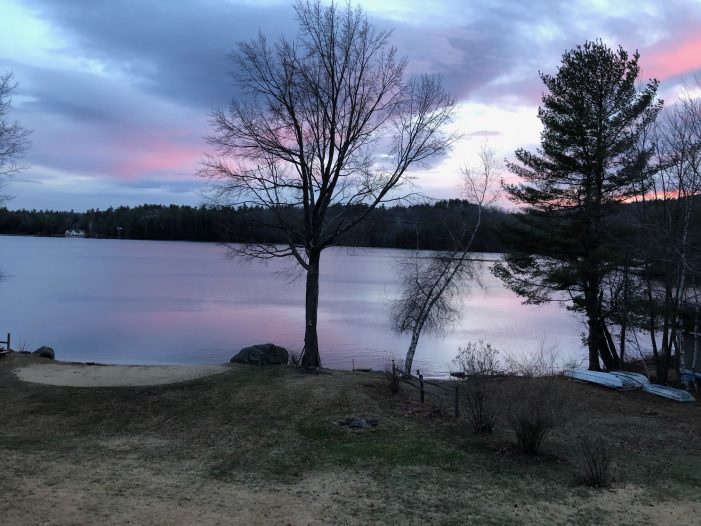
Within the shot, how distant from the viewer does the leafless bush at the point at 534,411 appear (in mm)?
8688

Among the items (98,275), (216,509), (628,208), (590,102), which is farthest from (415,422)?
(98,275)

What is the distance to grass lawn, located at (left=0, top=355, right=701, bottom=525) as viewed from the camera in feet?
21.9

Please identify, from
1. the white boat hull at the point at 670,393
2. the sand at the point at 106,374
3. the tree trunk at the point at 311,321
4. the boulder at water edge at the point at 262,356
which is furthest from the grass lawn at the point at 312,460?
the boulder at water edge at the point at 262,356

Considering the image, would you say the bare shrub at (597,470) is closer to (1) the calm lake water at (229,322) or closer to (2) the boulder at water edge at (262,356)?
(2) the boulder at water edge at (262,356)

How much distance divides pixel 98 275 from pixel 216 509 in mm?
69015

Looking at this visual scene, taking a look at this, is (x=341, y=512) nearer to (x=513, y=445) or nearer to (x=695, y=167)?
(x=513, y=445)

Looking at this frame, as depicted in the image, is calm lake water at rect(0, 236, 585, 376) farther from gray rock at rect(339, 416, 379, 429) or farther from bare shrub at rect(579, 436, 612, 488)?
bare shrub at rect(579, 436, 612, 488)

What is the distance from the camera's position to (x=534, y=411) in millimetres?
8711

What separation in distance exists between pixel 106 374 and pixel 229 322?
19.6 m

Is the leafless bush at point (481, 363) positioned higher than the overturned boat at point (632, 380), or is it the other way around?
the leafless bush at point (481, 363)

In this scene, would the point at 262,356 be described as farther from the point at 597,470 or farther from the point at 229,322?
the point at 229,322

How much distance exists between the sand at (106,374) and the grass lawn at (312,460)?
0.88m

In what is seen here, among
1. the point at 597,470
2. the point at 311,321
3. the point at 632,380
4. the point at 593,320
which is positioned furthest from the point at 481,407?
the point at 593,320

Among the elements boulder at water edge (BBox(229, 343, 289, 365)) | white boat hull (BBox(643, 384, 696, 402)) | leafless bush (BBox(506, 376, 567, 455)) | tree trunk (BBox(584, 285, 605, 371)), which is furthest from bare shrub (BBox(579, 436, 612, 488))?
boulder at water edge (BBox(229, 343, 289, 365))
